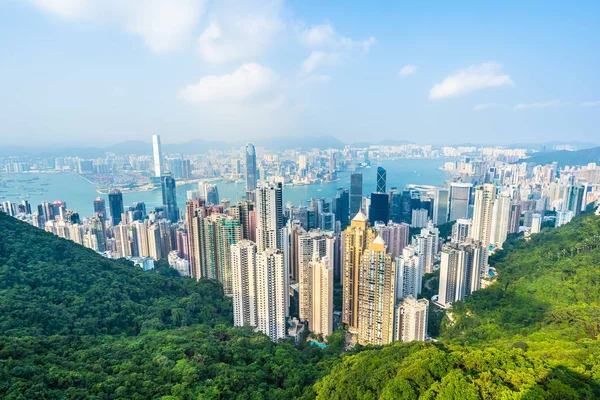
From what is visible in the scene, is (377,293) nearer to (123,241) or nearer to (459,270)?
(459,270)

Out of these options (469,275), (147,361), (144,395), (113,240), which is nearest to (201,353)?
(147,361)

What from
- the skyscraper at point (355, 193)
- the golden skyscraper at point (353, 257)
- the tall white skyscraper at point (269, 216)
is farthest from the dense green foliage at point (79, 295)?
the skyscraper at point (355, 193)

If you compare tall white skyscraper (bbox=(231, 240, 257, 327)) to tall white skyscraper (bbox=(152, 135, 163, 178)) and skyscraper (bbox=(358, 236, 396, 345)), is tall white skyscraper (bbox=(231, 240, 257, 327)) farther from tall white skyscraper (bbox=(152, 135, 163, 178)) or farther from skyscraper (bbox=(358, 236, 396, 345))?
tall white skyscraper (bbox=(152, 135, 163, 178))

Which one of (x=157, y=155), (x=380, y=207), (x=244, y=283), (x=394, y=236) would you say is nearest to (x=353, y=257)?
(x=244, y=283)

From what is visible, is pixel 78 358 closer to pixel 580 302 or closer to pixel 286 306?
pixel 286 306

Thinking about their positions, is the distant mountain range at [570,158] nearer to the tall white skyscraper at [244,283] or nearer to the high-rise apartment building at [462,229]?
the high-rise apartment building at [462,229]

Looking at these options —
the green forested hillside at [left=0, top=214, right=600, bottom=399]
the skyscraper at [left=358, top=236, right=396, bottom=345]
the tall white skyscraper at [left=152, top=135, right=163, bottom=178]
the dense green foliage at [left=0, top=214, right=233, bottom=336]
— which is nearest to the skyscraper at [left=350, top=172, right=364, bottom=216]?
the green forested hillside at [left=0, top=214, right=600, bottom=399]
